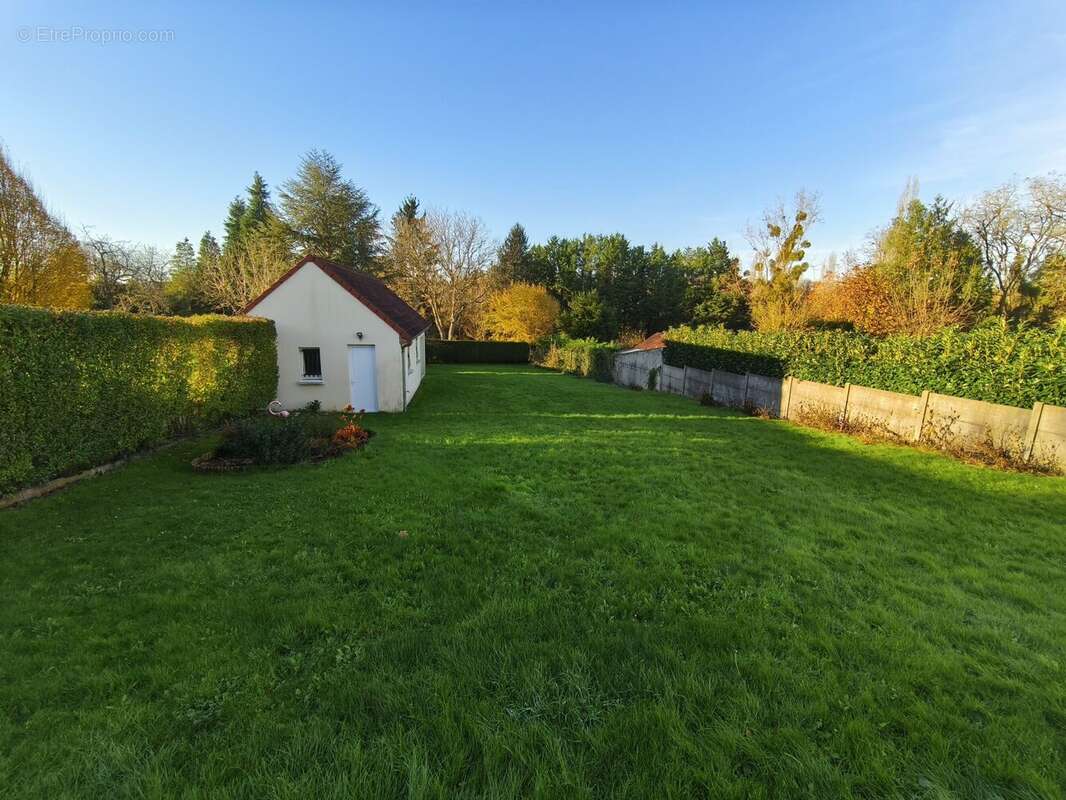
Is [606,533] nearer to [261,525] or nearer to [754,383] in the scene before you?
[261,525]

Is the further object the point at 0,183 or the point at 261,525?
the point at 0,183

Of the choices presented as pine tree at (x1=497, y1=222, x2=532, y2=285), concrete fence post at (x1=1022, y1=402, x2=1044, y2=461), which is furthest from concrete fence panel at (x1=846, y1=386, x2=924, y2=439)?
pine tree at (x1=497, y1=222, x2=532, y2=285)

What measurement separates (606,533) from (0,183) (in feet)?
87.9

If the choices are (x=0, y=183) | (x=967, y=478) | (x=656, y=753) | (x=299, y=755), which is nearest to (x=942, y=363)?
(x=967, y=478)

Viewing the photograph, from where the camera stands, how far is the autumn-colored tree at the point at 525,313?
37906mm

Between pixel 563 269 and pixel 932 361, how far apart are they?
42212 mm

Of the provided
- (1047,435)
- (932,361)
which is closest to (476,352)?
(932,361)

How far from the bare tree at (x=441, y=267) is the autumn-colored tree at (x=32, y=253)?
22.2 meters

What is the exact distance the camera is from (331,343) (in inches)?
551

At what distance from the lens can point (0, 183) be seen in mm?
17188

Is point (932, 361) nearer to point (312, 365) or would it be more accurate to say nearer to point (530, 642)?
point (530, 642)

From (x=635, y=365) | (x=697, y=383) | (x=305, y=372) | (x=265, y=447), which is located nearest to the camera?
(x=265, y=447)

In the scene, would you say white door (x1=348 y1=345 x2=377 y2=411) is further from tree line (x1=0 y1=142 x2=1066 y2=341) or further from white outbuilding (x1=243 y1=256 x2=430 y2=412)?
tree line (x1=0 y1=142 x2=1066 y2=341)

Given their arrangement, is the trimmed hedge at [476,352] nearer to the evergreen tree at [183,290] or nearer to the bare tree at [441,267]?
the bare tree at [441,267]
